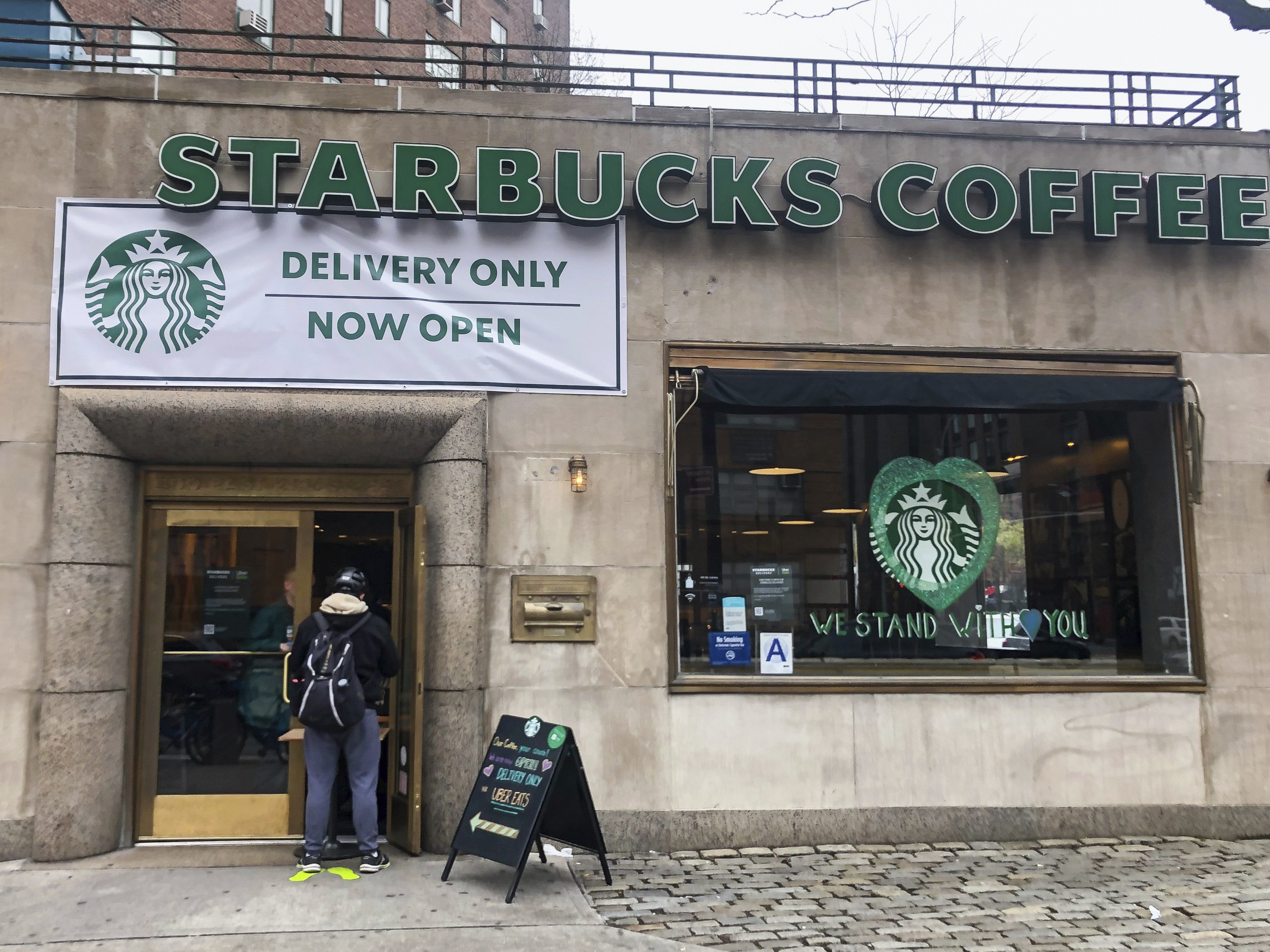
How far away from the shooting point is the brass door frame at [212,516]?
7.40 meters

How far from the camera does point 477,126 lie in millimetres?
7816

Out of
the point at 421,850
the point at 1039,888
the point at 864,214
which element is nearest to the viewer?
the point at 1039,888

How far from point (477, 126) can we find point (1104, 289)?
5013 mm

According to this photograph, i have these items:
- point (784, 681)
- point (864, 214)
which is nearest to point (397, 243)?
point (864, 214)

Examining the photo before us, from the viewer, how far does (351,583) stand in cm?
681

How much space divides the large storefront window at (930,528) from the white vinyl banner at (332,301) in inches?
47.3

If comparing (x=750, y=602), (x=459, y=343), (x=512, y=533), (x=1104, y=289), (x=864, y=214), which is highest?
(x=864, y=214)

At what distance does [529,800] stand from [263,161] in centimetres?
476

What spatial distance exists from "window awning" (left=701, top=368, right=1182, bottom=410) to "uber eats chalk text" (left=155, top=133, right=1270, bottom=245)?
110 centimetres

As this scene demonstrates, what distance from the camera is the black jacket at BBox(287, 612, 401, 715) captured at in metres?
6.75

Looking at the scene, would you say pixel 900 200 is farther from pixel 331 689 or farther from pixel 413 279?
pixel 331 689

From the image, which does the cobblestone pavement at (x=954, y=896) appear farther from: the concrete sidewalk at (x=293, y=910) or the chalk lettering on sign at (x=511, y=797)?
the chalk lettering on sign at (x=511, y=797)

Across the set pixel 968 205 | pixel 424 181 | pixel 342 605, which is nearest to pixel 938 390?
pixel 968 205

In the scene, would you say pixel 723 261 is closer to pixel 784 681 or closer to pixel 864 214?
pixel 864 214
